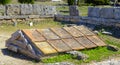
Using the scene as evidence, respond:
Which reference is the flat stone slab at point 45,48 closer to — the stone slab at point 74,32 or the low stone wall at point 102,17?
the stone slab at point 74,32

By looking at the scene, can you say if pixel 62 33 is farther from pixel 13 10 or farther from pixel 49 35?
pixel 13 10

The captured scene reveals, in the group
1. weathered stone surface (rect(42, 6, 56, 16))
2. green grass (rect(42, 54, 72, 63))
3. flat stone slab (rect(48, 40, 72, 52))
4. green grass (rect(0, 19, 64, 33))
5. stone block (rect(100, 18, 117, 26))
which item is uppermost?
flat stone slab (rect(48, 40, 72, 52))

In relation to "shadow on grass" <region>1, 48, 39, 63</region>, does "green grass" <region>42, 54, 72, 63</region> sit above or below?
above

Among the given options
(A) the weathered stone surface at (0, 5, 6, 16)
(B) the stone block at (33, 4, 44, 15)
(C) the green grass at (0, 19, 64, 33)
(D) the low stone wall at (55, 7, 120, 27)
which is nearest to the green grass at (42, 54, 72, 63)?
(D) the low stone wall at (55, 7, 120, 27)

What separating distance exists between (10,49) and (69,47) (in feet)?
7.01

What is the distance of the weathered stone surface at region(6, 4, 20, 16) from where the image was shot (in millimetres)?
19016

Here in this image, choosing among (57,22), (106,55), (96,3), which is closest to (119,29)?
(106,55)

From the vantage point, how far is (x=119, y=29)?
1429 centimetres

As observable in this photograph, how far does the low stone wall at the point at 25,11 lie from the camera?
19.0m

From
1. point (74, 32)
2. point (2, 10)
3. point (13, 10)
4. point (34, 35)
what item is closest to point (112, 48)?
point (74, 32)

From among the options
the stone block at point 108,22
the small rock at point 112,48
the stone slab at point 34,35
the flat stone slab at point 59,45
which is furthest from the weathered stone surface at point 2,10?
the small rock at point 112,48

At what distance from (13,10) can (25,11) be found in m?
0.76

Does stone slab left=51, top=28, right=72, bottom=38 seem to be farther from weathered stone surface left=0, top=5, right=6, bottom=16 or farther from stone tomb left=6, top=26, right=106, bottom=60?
weathered stone surface left=0, top=5, right=6, bottom=16

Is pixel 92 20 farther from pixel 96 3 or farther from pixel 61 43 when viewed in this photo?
pixel 96 3
